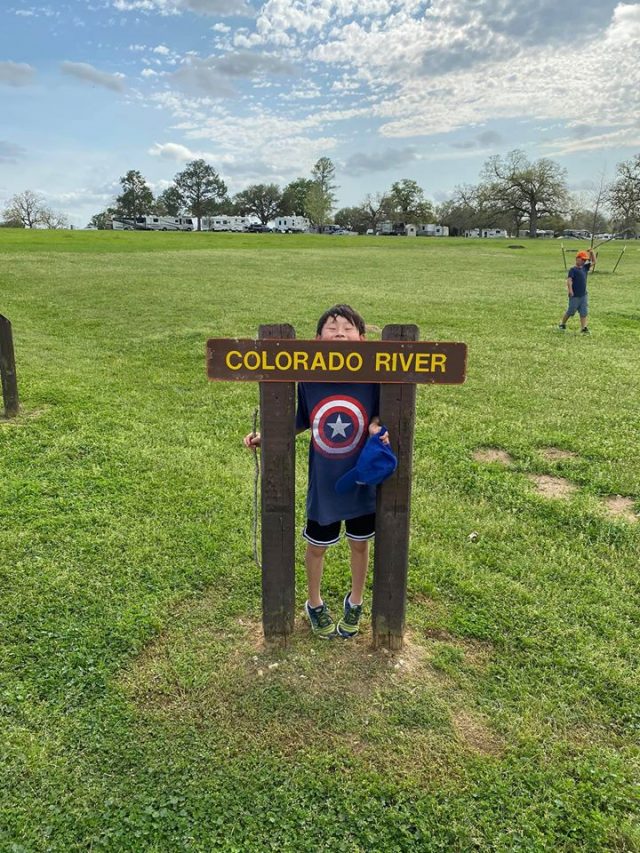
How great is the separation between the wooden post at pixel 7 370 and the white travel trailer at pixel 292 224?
9007 centimetres

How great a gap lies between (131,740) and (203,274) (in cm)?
2203

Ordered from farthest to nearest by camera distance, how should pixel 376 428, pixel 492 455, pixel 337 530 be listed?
1. pixel 492 455
2. pixel 337 530
3. pixel 376 428

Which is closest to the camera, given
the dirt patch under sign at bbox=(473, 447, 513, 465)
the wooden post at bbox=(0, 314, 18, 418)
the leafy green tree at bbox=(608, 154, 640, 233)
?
the dirt patch under sign at bbox=(473, 447, 513, 465)

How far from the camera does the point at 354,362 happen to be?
2.81 metres

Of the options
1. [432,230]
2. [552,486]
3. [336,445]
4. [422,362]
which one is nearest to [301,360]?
[336,445]

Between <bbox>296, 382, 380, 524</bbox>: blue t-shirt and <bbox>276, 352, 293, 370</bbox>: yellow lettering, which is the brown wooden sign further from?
<bbox>296, 382, 380, 524</bbox>: blue t-shirt

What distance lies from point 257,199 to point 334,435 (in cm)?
10744

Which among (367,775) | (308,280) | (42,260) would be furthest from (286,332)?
(42,260)

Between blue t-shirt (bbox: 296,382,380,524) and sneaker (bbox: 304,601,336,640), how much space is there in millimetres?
619

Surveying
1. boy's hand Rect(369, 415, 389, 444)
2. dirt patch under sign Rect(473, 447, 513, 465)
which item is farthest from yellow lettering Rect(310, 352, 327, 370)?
dirt patch under sign Rect(473, 447, 513, 465)

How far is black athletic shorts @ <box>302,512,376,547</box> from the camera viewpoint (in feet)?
10.3

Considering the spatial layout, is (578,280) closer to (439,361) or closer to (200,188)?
(439,361)

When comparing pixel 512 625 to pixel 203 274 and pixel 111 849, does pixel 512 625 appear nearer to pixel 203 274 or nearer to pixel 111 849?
pixel 111 849

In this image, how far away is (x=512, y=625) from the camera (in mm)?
3559
